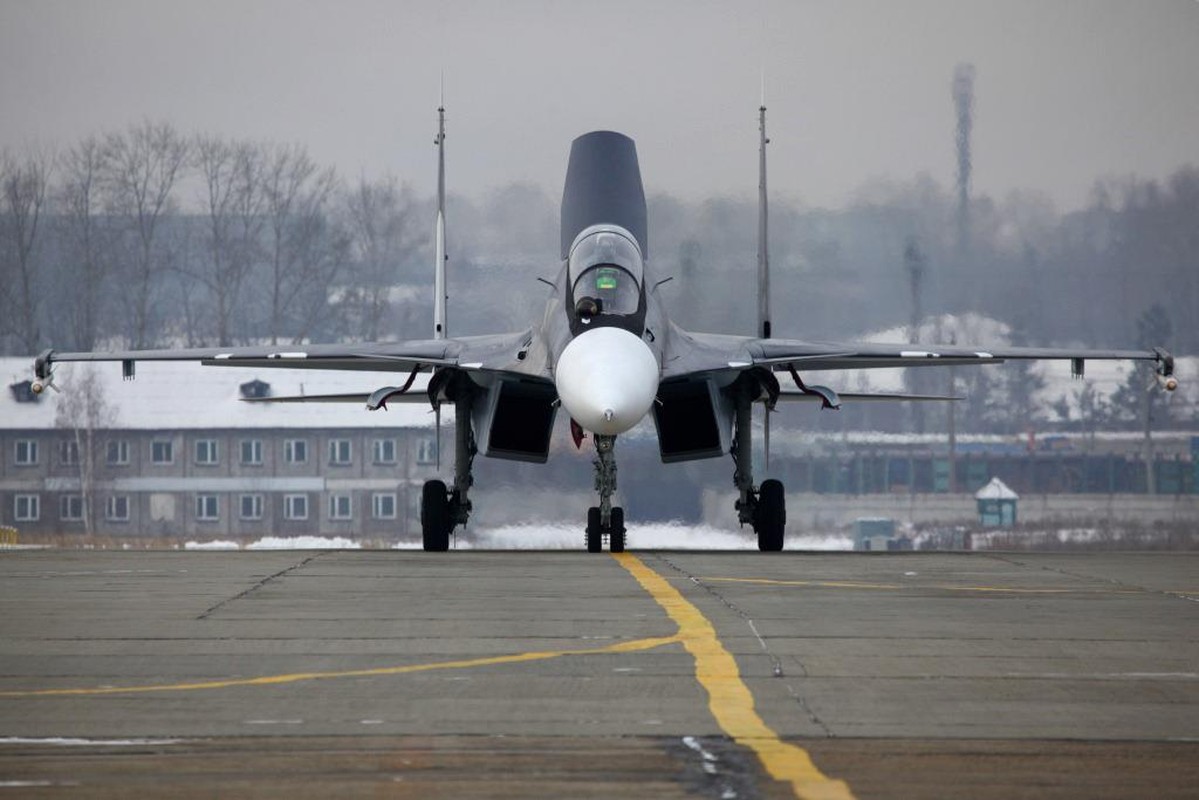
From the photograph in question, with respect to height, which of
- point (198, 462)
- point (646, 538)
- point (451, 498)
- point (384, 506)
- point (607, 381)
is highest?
point (607, 381)

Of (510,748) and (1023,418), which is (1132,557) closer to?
(510,748)

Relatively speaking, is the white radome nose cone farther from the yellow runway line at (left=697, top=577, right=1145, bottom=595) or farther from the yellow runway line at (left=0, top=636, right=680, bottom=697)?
the yellow runway line at (left=0, top=636, right=680, bottom=697)

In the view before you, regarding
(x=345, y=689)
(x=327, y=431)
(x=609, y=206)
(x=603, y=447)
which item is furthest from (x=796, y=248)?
(x=345, y=689)

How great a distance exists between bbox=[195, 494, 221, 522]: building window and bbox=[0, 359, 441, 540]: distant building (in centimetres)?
2

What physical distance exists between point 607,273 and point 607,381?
2.13m

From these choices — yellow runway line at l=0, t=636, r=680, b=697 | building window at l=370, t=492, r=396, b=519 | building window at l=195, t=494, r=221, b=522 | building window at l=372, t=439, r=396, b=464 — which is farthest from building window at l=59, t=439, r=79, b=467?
yellow runway line at l=0, t=636, r=680, b=697

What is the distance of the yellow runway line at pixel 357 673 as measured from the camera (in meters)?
8.60

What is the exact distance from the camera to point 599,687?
345 inches

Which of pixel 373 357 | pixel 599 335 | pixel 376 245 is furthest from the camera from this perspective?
pixel 376 245

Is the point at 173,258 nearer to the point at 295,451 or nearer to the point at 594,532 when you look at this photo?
the point at 295,451

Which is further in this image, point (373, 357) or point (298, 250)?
point (298, 250)

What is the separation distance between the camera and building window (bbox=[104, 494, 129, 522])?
47312mm

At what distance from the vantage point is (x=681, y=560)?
18953 mm

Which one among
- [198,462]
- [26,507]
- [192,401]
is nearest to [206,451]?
[198,462]
